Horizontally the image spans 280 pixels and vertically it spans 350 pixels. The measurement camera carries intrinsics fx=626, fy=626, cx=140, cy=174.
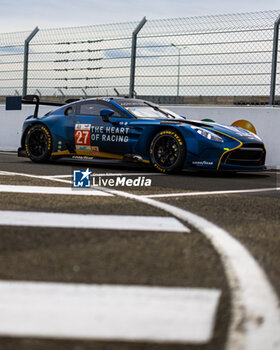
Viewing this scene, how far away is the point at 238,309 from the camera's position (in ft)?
8.18

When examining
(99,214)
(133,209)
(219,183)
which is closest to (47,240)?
(99,214)

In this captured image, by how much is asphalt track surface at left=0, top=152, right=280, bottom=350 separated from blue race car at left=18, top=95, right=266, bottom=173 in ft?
9.46

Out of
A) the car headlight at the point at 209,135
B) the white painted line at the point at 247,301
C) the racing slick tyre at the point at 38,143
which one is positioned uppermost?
the car headlight at the point at 209,135

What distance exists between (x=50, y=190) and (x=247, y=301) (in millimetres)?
4323

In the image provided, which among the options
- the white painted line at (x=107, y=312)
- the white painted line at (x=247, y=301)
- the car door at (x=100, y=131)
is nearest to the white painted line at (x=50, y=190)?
the white painted line at (x=247, y=301)

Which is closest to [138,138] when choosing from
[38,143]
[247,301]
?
[38,143]

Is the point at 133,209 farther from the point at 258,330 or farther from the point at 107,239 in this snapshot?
the point at 258,330

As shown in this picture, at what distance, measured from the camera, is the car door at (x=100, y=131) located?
10141 millimetres

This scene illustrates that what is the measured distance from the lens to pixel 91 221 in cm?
458

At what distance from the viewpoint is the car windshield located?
33.8ft

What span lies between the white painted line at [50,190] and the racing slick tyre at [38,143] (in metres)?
4.41

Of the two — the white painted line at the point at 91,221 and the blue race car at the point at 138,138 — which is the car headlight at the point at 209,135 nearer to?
the blue race car at the point at 138,138

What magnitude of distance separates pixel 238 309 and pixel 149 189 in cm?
462

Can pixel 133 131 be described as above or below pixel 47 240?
above
